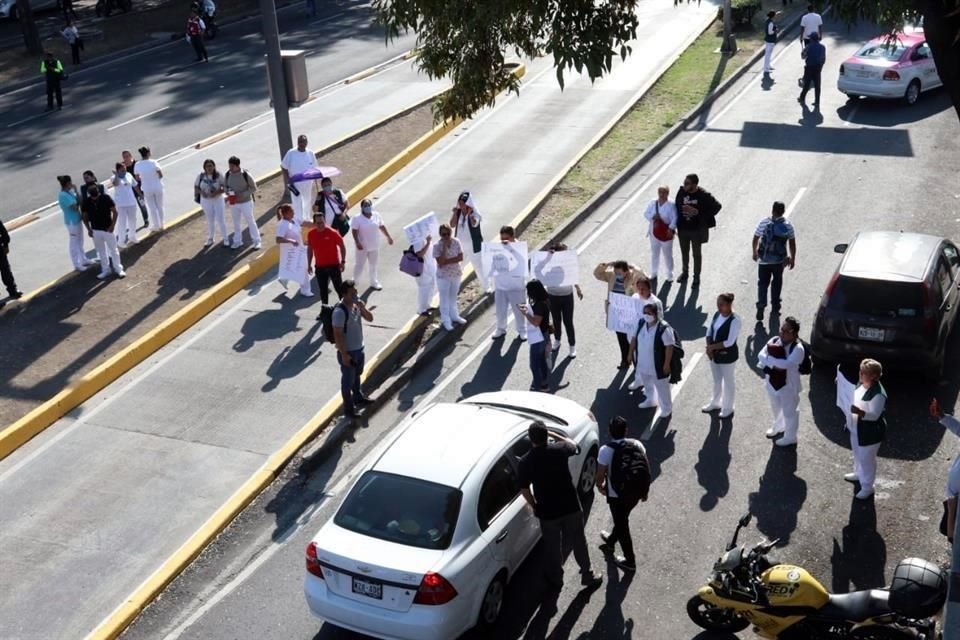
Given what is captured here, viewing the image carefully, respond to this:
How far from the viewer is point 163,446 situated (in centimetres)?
1316

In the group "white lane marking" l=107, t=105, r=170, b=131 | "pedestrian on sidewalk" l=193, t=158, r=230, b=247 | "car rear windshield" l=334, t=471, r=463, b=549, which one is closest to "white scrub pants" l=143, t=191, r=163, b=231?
"pedestrian on sidewalk" l=193, t=158, r=230, b=247

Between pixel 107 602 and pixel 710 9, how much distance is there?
30724 mm

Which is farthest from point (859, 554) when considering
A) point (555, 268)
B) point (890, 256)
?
point (555, 268)

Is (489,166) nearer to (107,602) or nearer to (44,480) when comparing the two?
(44,480)

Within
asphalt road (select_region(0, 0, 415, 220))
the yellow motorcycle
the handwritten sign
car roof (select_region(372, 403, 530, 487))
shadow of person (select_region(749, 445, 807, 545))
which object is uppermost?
car roof (select_region(372, 403, 530, 487))

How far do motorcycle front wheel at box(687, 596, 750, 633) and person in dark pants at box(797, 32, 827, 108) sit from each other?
18.1 metres

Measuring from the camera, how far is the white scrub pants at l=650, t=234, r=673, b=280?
1673cm

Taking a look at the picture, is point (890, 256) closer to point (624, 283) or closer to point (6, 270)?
point (624, 283)

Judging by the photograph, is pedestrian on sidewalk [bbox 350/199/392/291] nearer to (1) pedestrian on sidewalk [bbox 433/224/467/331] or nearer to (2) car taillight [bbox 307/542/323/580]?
(1) pedestrian on sidewalk [bbox 433/224/467/331]

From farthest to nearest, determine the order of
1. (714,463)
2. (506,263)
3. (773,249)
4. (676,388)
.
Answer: (773,249)
(506,263)
(676,388)
(714,463)

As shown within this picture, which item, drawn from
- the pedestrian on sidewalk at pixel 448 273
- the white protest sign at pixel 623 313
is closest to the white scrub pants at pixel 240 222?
the pedestrian on sidewalk at pixel 448 273

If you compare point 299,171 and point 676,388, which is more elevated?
point 299,171

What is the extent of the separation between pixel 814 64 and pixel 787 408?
593 inches

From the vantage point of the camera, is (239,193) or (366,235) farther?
(239,193)
